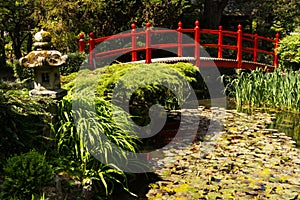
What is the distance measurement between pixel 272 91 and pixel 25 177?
6622 mm

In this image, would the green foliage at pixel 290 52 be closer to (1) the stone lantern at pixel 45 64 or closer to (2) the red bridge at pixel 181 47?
(2) the red bridge at pixel 181 47

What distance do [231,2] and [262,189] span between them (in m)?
14.0

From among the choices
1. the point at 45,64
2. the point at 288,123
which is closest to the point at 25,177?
the point at 45,64

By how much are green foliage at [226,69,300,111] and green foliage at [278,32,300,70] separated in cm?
285

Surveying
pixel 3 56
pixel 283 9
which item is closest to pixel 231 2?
pixel 283 9

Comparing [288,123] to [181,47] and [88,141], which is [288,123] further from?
[88,141]

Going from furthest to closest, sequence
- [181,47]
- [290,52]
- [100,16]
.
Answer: [290,52] → [100,16] → [181,47]

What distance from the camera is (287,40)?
12.1m

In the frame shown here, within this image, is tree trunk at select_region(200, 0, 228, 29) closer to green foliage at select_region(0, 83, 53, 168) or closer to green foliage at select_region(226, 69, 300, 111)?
green foliage at select_region(226, 69, 300, 111)

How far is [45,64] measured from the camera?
4.83m

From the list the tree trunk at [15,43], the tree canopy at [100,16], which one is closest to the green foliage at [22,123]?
the tree canopy at [100,16]

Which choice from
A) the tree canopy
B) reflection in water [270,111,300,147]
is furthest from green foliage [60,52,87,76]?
reflection in water [270,111,300,147]

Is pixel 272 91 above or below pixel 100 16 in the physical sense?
below

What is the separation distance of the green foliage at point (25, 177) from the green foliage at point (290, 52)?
382 inches
